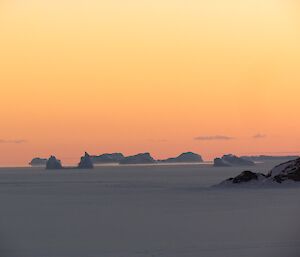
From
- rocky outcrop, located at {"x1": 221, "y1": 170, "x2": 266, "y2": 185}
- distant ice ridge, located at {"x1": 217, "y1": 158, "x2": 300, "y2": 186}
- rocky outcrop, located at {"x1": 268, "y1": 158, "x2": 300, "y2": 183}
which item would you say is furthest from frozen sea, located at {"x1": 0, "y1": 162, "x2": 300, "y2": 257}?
rocky outcrop, located at {"x1": 221, "y1": 170, "x2": 266, "y2": 185}

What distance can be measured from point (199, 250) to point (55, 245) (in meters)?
6.40

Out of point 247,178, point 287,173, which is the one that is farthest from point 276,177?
point 247,178

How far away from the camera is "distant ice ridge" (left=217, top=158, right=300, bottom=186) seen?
75.9 m

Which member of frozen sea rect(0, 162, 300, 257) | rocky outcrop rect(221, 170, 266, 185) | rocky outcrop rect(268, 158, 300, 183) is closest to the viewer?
frozen sea rect(0, 162, 300, 257)

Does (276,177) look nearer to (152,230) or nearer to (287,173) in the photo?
(287,173)

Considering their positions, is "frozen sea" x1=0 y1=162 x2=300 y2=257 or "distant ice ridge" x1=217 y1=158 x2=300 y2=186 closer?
"frozen sea" x1=0 y1=162 x2=300 y2=257

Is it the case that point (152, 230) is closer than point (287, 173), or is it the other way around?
point (152, 230)

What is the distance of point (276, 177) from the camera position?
7700 cm

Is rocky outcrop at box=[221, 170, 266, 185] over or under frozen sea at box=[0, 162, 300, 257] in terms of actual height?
over

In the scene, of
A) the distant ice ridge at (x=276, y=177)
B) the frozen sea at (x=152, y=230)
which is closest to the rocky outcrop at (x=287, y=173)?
the distant ice ridge at (x=276, y=177)

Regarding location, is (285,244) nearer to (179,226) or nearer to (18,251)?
(179,226)

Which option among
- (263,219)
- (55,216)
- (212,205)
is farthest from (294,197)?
(55,216)

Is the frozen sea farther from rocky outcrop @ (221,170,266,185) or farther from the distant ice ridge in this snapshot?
rocky outcrop @ (221,170,266,185)

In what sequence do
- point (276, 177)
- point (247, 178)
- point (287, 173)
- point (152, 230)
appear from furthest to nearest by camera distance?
point (247, 178)
point (287, 173)
point (276, 177)
point (152, 230)
